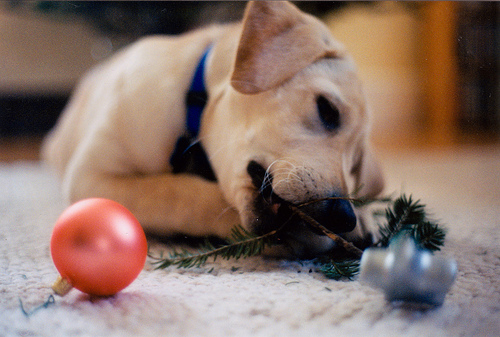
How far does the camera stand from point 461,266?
0.96 meters

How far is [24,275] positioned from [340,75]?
37.8 inches

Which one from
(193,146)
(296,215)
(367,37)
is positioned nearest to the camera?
(296,215)

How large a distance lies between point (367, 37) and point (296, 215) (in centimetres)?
87

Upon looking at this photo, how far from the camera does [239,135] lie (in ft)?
3.84

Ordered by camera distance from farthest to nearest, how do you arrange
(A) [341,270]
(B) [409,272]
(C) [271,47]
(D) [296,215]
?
(C) [271,47], (D) [296,215], (A) [341,270], (B) [409,272]

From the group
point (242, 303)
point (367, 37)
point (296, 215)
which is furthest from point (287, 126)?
point (367, 37)

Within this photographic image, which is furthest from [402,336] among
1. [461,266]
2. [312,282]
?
[461,266]

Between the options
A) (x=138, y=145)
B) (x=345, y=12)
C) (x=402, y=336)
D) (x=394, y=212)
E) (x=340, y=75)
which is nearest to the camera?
(x=402, y=336)

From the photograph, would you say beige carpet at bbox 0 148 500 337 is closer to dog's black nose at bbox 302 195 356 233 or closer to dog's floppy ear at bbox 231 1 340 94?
dog's black nose at bbox 302 195 356 233

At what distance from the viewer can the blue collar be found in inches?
52.6

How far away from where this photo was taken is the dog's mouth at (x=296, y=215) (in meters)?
0.98

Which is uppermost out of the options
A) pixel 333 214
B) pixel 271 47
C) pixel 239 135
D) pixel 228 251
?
pixel 271 47

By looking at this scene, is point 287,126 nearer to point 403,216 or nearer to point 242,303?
point 403,216

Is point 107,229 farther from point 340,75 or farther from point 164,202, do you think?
point 340,75
